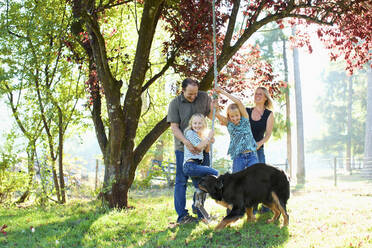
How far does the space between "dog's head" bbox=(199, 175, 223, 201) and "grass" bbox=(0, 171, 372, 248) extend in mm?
441

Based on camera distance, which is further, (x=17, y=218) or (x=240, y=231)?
(x=17, y=218)

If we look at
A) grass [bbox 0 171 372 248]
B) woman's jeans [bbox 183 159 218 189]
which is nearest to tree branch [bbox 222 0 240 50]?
woman's jeans [bbox 183 159 218 189]

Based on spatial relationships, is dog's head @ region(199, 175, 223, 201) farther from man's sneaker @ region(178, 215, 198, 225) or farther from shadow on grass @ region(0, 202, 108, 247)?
shadow on grass @ region(0, 202, 108, 247)

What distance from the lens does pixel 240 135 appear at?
5000 millimetres

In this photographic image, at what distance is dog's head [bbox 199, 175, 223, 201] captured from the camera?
4427 mm

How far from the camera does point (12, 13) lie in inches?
297

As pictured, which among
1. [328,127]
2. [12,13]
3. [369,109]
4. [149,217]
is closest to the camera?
[149,217]

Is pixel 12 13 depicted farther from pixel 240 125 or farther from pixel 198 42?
pixel 240 125

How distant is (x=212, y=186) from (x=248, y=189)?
461 millimetres

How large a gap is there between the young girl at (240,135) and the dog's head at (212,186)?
2.43ft

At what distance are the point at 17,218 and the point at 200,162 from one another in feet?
10.5

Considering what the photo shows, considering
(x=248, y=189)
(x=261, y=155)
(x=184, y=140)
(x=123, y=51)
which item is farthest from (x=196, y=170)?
(x=123, y=51)

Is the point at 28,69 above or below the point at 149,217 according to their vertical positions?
above

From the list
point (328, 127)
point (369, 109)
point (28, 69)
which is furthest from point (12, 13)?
point (328, 127)
